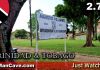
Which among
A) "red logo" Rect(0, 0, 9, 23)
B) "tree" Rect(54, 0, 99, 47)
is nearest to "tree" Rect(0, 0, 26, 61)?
"red logo" Rect(0, 0, 9, 23)

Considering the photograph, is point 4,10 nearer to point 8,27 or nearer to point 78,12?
point 8,27

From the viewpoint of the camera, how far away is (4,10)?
10961 mm

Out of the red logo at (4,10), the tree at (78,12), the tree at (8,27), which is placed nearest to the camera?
the red logo at (4,10)

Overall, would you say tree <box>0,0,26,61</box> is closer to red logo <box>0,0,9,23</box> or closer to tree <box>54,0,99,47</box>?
red logo <box>0,0,9,23</box>

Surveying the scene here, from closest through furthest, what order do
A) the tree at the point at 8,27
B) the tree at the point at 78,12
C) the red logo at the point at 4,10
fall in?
the red logo at the point at 4,10 < the tree at the point at 8,27 < the tree at the point at 78,12

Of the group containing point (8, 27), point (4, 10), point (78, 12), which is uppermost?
point (78, 12)

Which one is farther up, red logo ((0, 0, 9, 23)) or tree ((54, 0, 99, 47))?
tree ((54, 0, 99, 47))

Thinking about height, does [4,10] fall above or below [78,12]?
below

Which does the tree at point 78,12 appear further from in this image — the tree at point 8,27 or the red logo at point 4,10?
the red logo at point 4,10

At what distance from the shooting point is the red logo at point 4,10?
35.3 feet

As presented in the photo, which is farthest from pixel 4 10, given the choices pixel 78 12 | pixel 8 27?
pixel 78 12

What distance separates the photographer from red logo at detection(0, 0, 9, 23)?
10750mm

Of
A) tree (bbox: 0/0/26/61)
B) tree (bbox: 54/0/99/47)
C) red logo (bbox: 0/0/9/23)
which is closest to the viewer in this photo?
red logo (bbox: 0/0/9/23)

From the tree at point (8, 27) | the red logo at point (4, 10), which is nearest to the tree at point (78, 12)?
the tree at point (8, 27)
